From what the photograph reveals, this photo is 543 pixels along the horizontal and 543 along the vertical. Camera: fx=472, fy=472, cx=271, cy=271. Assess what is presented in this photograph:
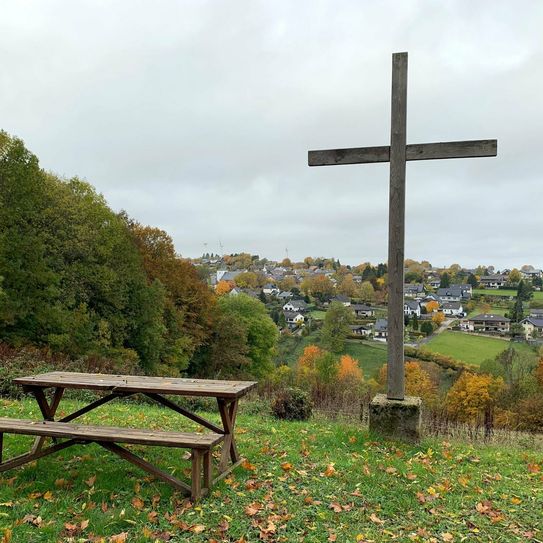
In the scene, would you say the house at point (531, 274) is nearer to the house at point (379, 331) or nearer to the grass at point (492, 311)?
the grass at point (492, 311)

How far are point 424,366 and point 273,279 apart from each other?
164 feet

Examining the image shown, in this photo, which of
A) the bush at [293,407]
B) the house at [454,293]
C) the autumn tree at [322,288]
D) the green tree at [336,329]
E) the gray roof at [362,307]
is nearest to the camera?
the bush at [293,407]

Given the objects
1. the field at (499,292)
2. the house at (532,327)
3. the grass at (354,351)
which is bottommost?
the grass at (354,351)

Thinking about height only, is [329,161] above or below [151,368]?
above

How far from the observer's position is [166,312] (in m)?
28.7

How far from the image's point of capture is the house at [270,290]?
83669 millimetres

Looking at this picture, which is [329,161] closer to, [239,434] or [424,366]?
[239,434]

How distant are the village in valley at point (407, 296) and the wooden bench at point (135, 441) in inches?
1748

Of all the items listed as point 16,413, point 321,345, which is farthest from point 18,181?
point 321,345

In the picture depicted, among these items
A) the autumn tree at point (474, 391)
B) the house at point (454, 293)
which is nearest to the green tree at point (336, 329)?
the autumn tree at point (474, 391)

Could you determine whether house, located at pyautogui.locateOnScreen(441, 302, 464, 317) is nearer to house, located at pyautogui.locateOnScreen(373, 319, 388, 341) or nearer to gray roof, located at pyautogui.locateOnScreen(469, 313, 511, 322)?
gray roof, located at pyautogui.locateOnScreen(469, 313, 511, 322)

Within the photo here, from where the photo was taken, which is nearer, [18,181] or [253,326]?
[18,181]

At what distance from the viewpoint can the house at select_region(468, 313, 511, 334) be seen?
5837 centimetres

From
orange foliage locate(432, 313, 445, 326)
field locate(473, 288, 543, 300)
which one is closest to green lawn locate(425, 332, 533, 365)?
orange foliage locate(432, 313, 445, 326)
